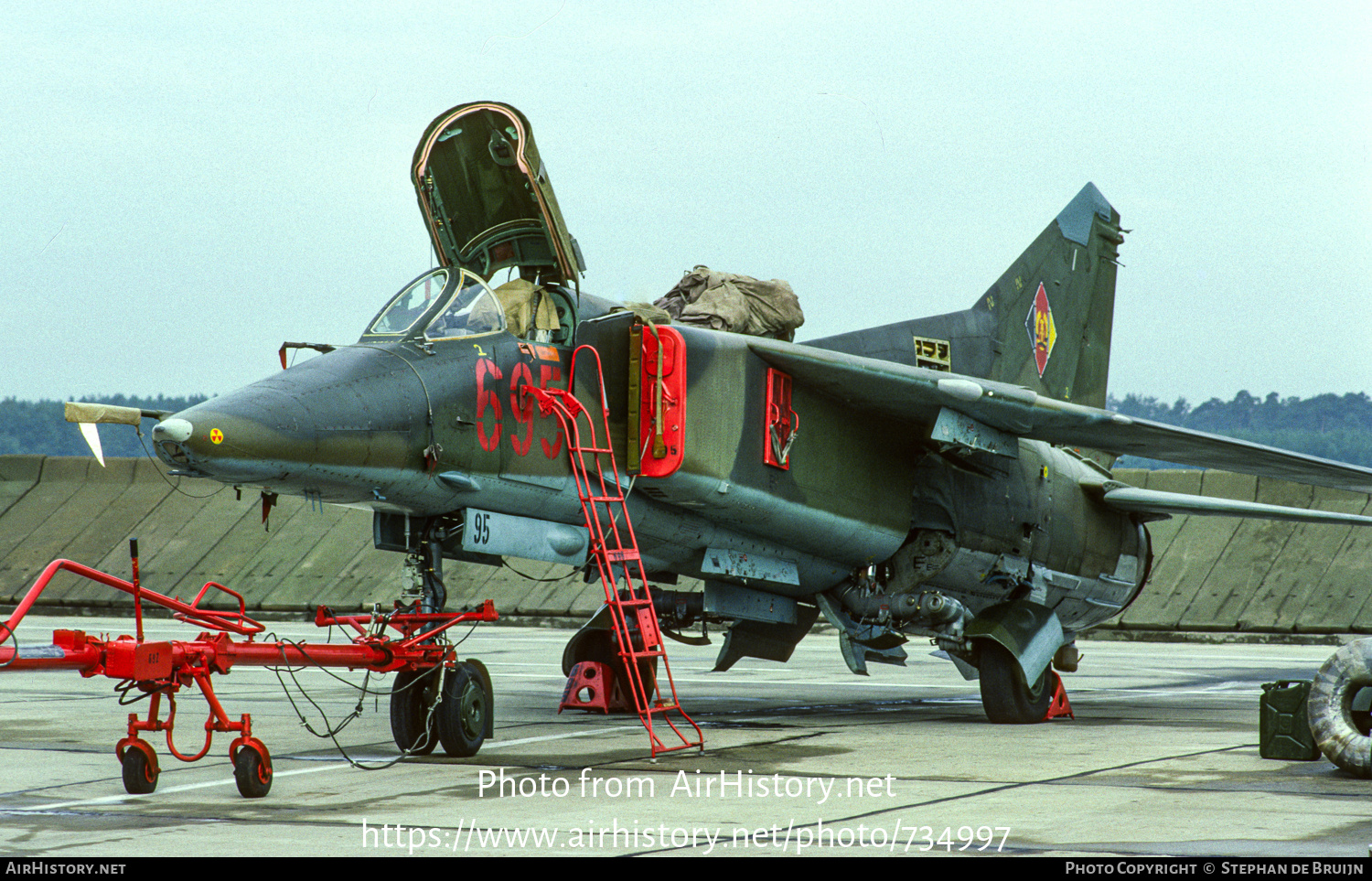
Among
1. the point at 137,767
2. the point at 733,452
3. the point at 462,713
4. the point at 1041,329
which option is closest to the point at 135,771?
the point at 137,767

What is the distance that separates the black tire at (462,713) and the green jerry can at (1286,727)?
5.13 metres

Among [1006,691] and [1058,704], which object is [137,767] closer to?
[1006,691]

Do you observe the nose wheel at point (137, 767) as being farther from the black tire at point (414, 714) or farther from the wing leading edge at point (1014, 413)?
the wing leading edge at point (1014, 413)

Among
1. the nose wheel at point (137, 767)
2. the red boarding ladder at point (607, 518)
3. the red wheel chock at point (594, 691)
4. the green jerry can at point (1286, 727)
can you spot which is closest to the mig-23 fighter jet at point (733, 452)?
the red boarding ladder at point (607, 518)

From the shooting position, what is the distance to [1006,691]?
12.4m

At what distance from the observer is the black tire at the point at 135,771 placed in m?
7.45

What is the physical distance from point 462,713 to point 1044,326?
8973mm

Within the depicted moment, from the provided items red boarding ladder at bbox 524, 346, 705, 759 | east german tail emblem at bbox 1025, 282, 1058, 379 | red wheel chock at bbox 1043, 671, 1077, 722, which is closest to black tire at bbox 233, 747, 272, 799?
red boarding ladder at bbox 524, 346, 705, 759

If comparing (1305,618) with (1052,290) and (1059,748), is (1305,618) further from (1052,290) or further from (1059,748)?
(1059,748)

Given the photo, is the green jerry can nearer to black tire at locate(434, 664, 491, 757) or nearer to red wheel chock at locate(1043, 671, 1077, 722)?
red wheel chock at locate(1043, 671, 1077, 722)

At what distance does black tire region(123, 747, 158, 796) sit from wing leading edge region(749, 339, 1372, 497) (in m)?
5.50

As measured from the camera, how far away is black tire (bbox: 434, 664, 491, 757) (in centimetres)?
887

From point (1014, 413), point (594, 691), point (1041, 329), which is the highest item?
point (1041, 329)

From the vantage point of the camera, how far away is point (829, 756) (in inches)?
371
